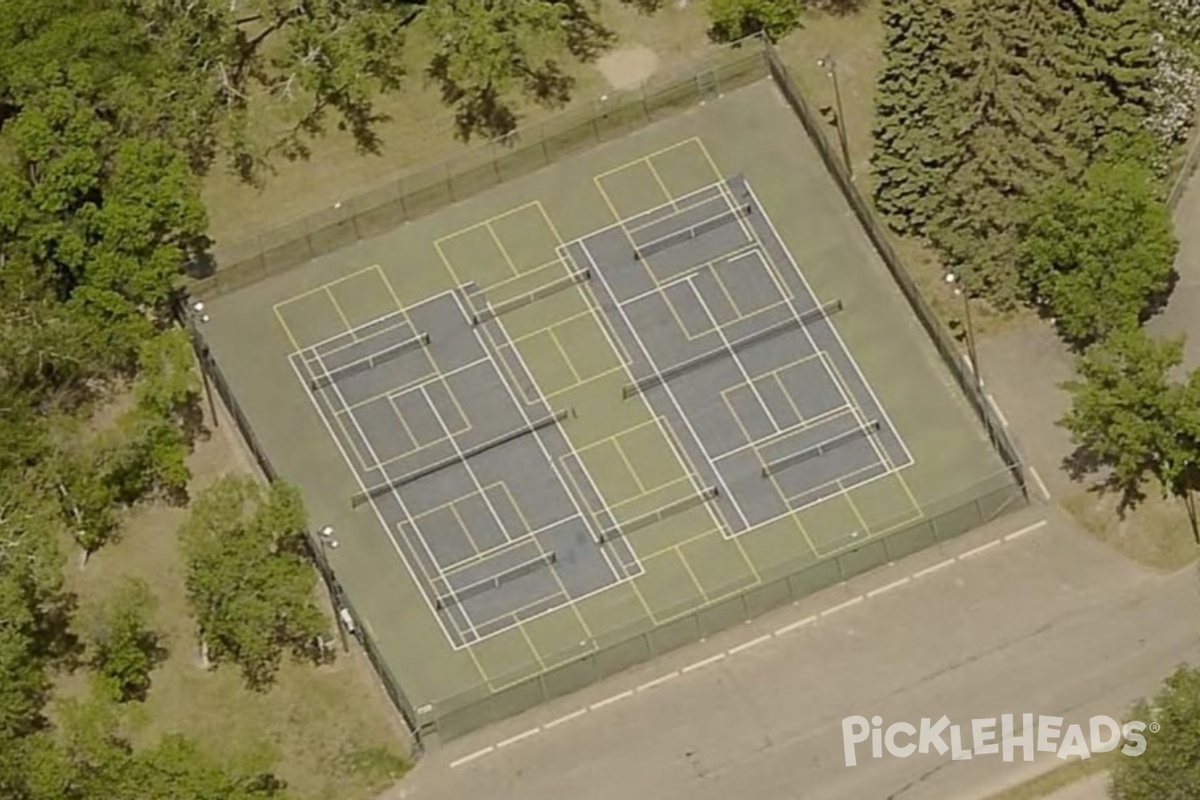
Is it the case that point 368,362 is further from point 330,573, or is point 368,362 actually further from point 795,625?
point 795,625

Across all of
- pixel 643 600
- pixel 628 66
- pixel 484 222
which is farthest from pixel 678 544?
pixel 628 66

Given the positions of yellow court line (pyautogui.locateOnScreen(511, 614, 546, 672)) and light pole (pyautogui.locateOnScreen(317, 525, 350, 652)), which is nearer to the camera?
yellow court line (pyautogui.locateOnScreen(511, 614, 546, 672))

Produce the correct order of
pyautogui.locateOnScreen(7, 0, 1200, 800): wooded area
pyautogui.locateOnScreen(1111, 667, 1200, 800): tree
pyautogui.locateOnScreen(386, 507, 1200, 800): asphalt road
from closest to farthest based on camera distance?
pyautogui.locateOnScreen(1111, 667, 1200, 800): tree, pyautogui.locateOnScreen(386, 507, 1200, 800): asphalt road, pyautogui.locateOnScreen(7, 0, 1200, 800): wooded area

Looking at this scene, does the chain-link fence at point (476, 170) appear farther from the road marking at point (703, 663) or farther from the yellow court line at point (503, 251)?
the road marking at point (703, 663)

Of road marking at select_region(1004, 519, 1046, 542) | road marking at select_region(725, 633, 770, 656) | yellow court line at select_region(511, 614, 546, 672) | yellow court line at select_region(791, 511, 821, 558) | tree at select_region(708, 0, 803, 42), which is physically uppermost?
tree at select_region(708, 0, 803, 42)

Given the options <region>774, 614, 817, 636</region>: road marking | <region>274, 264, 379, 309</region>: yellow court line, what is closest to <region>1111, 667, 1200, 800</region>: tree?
<region>774, 614, 817, 636</region>: road marking

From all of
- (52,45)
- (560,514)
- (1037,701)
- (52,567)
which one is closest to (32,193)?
(52,45)

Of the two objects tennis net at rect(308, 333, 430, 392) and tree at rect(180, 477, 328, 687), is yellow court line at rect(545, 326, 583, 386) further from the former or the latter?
tree at rect(180, 477, 328, 687)
